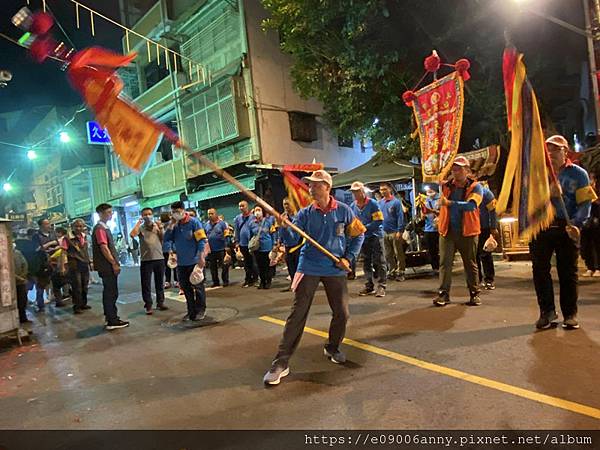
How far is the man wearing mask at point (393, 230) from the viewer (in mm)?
9242

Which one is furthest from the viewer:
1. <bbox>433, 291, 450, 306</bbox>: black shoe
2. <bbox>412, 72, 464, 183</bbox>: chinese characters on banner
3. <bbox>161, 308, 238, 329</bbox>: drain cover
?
<bbox>412, 72, 464, 183</bbox>: chinese characters on banner

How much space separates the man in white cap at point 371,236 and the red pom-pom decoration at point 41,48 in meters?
5.36

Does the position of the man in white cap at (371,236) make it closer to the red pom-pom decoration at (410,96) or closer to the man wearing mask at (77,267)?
the red pom-pom decoration at (410,96)

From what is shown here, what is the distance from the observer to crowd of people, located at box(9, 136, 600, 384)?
14.3ft

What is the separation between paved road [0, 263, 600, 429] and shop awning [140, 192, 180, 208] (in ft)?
49.6

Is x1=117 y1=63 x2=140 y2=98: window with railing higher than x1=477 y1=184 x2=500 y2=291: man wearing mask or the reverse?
higher

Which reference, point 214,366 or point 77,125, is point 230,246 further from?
point 77,125

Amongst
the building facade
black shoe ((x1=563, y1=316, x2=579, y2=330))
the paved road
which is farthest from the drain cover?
the building facade

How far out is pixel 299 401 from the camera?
362 centimetres

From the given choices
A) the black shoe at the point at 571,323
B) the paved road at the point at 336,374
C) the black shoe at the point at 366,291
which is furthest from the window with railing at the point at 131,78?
the black shoe at the point at 571,323

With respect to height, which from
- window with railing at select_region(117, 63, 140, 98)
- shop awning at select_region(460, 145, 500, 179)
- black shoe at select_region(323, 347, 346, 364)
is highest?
window with railing at select_region(117, 63, 140, 98)

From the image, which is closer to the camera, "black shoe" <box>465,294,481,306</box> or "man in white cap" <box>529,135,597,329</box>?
"man in white cap" <box>529,135,597,329</box>

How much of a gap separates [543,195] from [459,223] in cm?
173

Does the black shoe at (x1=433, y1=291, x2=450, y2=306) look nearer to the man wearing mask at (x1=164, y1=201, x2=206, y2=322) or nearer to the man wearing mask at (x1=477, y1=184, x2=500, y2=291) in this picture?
the man wearing mask at (x1=477, y1=184, x2=500, y2=291)
